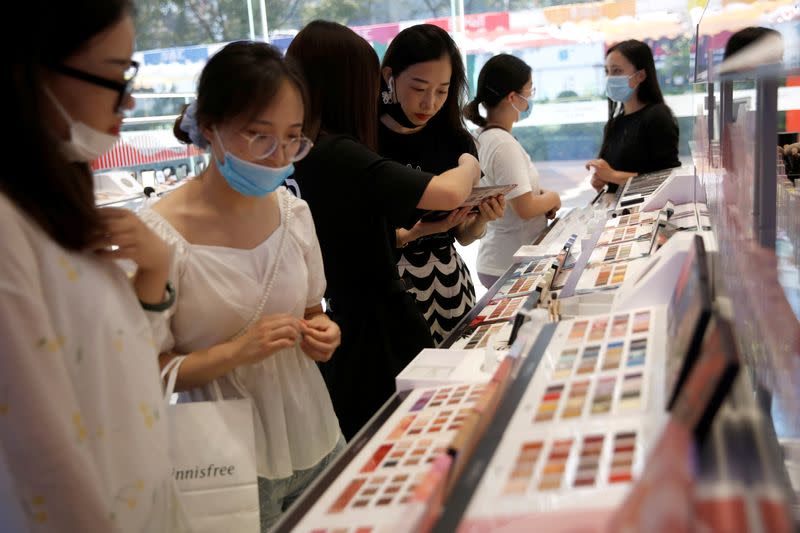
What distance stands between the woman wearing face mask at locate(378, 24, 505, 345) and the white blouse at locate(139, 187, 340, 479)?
2.67 feet

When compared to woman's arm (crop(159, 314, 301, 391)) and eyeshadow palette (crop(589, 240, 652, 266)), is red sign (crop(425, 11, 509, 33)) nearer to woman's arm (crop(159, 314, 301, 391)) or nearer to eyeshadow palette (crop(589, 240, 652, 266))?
eyeshadow palette (crop(589, 240, 652, 266))

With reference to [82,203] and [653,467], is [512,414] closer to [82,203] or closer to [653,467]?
[653,467]

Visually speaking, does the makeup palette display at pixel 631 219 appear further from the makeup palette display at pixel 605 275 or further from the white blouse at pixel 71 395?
the white blouse at pixel 71 395

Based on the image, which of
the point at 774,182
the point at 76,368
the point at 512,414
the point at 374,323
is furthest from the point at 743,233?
the point at 76,368

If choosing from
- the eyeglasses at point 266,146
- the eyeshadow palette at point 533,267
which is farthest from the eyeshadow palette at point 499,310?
the eyeglasses at point 266,146

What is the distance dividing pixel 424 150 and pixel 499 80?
931 mm

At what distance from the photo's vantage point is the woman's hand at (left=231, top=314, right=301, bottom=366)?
5.24 ft

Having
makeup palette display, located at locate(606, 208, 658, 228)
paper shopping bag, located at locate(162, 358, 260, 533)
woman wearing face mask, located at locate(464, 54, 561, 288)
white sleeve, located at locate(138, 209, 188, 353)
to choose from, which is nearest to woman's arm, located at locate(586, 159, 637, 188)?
woman wearing face mask, located at locate(464, 54, 561, 288)

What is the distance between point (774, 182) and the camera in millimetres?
1438

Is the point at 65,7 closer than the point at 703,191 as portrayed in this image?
Yes

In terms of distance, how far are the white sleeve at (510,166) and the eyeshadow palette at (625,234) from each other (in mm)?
635

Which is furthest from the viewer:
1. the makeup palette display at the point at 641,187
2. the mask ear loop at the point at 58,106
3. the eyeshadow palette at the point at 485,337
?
the makeup palette display at the point at 641,187

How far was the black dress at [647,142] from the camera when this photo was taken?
4074 mm

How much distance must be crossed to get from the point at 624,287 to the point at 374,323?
2.53ft
